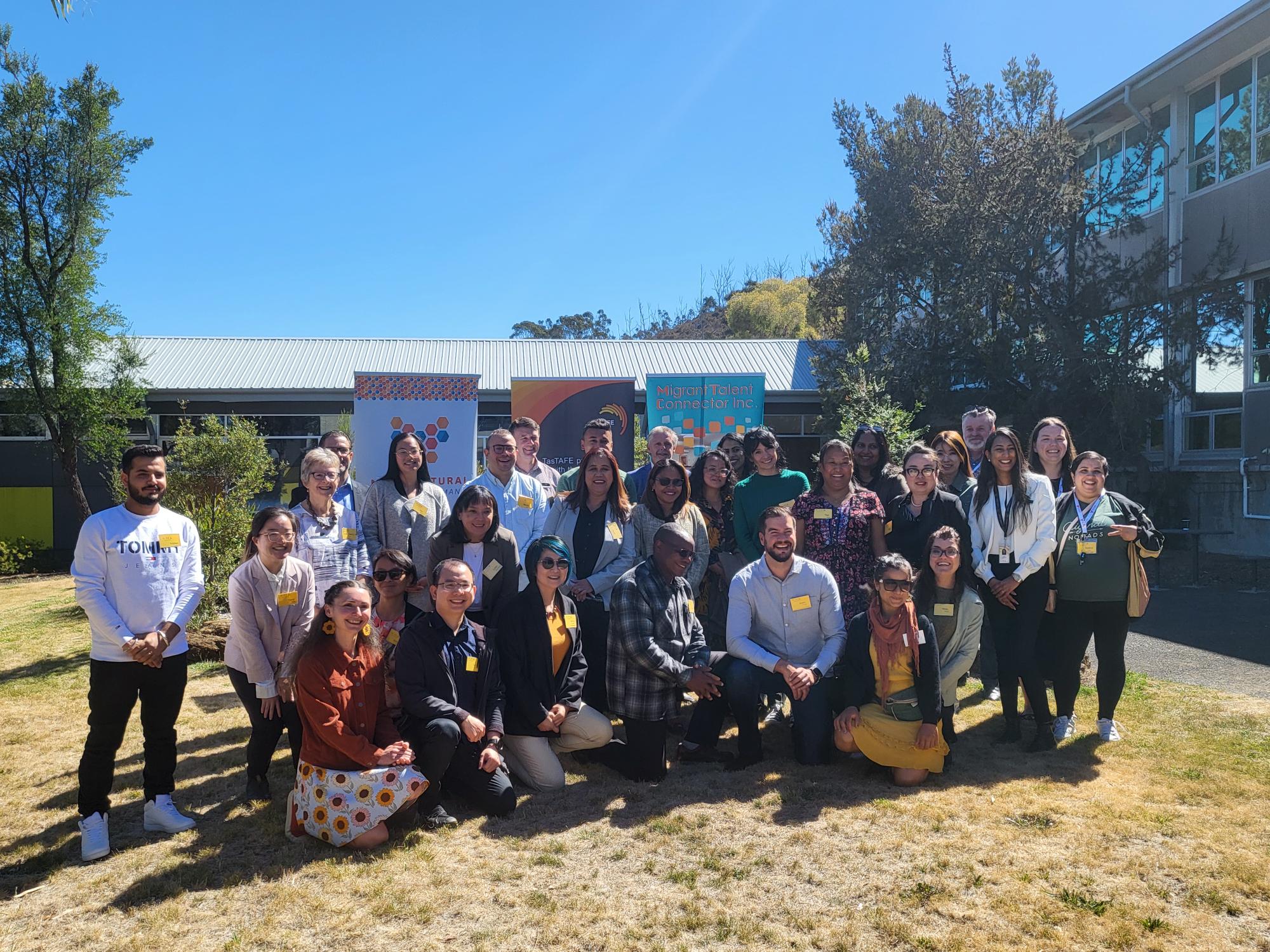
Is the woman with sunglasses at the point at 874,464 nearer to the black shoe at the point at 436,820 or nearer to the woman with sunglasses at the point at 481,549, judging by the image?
the woman with sunglasses at the point at 481,549

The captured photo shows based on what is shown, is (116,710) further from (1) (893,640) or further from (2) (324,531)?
(1) (893,640)

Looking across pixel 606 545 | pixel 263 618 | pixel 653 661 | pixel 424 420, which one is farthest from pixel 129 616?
pixel 424 420

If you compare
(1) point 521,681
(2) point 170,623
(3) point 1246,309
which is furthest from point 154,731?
(3) point 1246,309

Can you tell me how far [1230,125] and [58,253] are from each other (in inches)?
848

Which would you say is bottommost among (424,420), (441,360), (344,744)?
(344,744)

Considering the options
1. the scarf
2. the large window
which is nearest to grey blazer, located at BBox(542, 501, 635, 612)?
the scarf

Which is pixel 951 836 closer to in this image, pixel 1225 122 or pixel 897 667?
pixel 897 667

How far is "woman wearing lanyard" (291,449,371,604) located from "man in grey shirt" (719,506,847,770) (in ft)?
7.27

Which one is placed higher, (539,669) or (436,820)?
(539,669)

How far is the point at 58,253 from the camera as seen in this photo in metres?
17.3

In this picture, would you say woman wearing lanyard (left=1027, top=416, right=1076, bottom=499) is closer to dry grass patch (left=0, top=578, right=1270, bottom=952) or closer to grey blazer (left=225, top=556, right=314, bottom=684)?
dry grass patch (left=0, top=578, right=1270, bottom=952)

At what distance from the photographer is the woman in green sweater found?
584 cm

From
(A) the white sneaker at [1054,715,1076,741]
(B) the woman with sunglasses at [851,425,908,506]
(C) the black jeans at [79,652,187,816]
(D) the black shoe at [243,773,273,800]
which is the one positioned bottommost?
(D) the black shoe at [243,773,273,800]

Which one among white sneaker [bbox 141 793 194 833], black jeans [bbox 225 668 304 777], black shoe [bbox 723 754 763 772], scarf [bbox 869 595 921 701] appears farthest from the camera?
black shoe [bbox 723 754 763 772]
